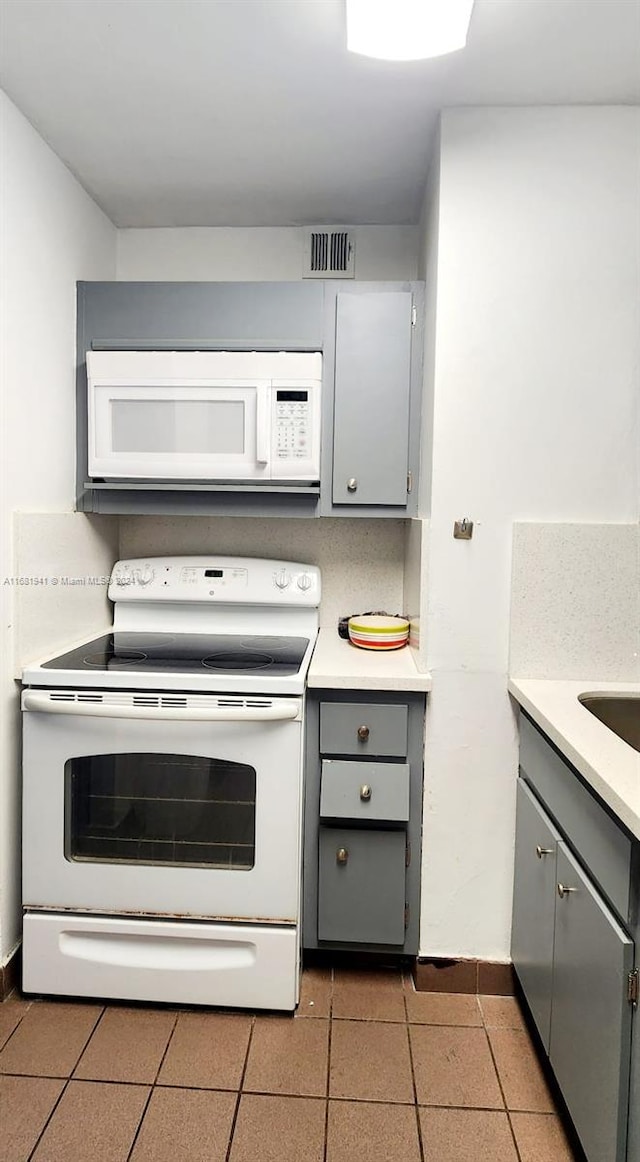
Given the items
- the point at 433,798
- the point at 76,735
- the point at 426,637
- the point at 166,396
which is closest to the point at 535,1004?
the point at 433,798

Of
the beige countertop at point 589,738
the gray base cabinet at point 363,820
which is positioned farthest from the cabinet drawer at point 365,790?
the beige countertop at point 589,738

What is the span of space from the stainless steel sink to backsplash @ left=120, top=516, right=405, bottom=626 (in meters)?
0.90

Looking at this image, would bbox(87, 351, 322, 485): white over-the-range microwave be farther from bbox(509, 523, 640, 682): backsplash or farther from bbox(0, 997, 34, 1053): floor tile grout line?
bbox(0, 997, 34, 1053): floor tile grout line

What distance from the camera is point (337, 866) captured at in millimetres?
1954

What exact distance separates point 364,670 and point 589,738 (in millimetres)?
693

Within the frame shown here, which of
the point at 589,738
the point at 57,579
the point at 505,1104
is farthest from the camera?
the point at 57,579

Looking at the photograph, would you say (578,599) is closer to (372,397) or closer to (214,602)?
(372,397)

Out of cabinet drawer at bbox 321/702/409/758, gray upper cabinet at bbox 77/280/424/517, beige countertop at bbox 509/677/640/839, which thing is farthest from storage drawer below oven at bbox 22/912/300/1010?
gray upper cabinet at bbox 77/280/424/517

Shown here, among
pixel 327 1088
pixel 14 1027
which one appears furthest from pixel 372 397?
pixel 14 1027

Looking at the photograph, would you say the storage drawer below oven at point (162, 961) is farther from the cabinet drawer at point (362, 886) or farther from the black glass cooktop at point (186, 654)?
the black glass cooktop at point (186, 654)

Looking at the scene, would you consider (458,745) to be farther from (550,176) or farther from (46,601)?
(550,176)

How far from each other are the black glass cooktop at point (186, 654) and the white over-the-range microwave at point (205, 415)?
0.52 meters

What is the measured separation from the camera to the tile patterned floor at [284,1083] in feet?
4.71

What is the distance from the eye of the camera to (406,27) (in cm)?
143
